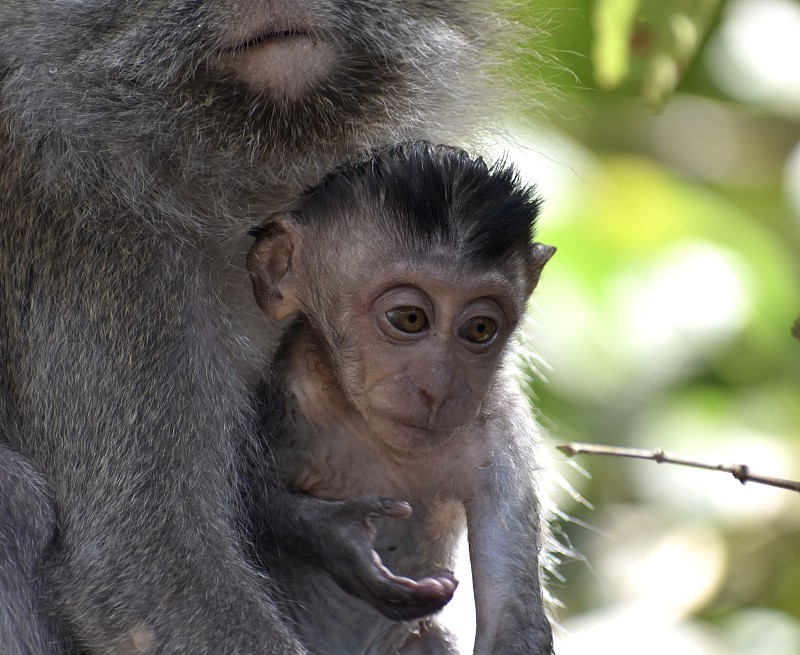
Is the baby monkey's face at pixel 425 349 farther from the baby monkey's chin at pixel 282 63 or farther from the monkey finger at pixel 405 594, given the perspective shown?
the baby monkey's chin at pixel 282 63

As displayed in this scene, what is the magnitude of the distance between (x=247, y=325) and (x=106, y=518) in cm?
88

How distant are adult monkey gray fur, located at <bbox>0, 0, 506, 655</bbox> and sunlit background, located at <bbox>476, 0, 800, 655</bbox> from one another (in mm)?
2144

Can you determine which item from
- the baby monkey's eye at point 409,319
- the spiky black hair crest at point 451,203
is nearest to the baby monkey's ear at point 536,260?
the spiky black hair crest at point 451,203

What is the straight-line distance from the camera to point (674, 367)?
23.9 feet

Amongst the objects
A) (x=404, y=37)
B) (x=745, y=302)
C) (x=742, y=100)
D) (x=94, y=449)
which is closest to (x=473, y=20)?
(x=404, y=37)

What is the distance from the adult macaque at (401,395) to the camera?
3752 millimetres

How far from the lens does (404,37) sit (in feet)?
14.2

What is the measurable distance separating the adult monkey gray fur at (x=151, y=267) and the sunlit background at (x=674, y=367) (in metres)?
2.14

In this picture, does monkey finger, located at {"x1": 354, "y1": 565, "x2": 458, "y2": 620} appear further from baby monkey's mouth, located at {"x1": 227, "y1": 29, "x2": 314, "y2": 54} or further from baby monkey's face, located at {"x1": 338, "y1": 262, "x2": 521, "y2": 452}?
baby monkey's mouth, located at {"x1": 227, "y1": 29, "x2": 314, "y2": 54}

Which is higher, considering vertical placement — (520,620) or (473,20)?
(473,20)

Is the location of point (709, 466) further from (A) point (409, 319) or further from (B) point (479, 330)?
(A) point (409, 319)

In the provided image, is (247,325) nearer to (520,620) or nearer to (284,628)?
(284,628)

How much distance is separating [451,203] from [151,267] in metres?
0.95

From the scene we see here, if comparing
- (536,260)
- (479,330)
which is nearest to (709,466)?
(479,330)
